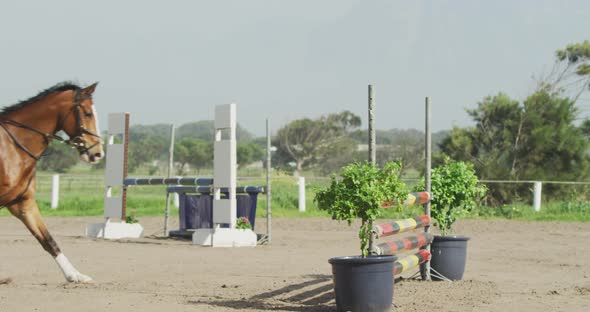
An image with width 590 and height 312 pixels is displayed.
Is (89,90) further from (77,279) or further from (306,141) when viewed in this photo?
(306,141)

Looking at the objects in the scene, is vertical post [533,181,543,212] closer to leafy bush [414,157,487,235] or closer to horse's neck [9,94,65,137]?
leafy bush [414,157,487,235]

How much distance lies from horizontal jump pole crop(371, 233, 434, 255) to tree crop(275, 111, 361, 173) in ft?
163

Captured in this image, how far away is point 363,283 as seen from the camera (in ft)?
19.0

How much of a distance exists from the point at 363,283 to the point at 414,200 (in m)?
1.74

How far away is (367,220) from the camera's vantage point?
6254 millimetres

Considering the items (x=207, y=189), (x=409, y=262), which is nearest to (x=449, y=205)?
(x=409, y=262)

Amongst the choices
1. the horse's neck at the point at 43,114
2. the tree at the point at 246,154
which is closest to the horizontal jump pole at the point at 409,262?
the horse's neck at the point at 43,114

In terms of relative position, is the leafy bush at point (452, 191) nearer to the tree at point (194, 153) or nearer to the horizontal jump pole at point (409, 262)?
the horizontal jump pole at point (409, 262)

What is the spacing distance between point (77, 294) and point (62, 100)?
1914 millimetres

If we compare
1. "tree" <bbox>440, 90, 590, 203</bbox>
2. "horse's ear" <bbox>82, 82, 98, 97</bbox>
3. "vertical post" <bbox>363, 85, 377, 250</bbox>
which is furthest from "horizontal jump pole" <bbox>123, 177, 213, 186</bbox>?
"tree" <bbox>440, 90, 590, 203</bbox>

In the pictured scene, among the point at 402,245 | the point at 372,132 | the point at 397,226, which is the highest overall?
the point at 372,132

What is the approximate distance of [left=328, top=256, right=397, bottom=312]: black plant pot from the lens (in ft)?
19.0

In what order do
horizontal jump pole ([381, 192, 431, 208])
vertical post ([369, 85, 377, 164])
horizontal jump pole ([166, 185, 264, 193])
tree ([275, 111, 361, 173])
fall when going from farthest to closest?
tree ([275, 111, 361, 173])
horizontal jump pole ([166, 185, 264, 193])
horizontal jump pole ([381, 192, 431, 208])
vertical post ([369, 85, 377, 164])

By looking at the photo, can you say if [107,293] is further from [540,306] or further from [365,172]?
[540,306]
